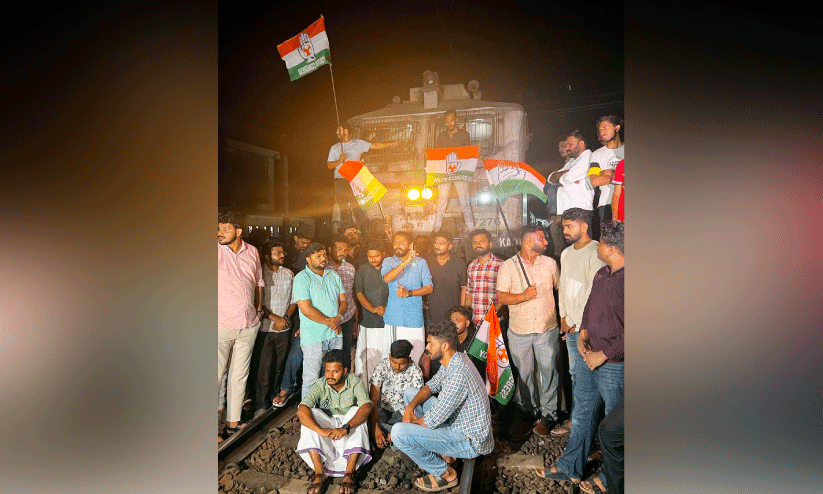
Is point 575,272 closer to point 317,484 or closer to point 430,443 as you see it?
point 430,443

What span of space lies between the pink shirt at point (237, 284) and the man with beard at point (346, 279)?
17.0 inches

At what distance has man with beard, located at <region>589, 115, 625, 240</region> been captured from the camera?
7.96 ft

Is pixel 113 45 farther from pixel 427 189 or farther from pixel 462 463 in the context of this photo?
pixel 462 463

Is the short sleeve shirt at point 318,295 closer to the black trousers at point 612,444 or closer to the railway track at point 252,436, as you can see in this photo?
the railway track at point 252,436

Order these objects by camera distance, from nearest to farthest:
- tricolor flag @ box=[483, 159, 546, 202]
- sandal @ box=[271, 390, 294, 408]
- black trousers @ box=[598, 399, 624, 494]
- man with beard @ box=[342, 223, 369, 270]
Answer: black trousers @ box=[598, 399, 624, 494]
tricolor flag @ box=[483, 159, 546, 202]
man with beard @ box=[342, 223, 369, 270]
sandal @ box=[271, 390, 294, 408]

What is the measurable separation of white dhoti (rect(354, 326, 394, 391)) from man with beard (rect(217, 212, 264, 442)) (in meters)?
0.61

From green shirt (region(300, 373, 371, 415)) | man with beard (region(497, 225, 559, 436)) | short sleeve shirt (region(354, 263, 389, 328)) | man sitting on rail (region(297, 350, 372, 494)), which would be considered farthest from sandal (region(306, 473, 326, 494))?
man with beard (region(497, 225, 559, 436))

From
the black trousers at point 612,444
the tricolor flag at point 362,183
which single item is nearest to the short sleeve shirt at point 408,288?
the tricolor flag at point 362,183

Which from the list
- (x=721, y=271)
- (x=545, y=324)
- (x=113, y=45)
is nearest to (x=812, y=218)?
(x=721, y=271)

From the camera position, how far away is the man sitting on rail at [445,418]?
2.43m

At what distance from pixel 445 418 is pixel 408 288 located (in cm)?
67

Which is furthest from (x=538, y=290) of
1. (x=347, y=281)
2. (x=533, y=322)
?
(x=347, y=281)

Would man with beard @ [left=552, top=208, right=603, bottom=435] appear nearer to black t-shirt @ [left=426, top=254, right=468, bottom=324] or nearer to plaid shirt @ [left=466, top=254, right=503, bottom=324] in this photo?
plaid shirt @ [left=466, top=254, right=503, bottom=324]

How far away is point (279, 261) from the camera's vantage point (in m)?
2.86
